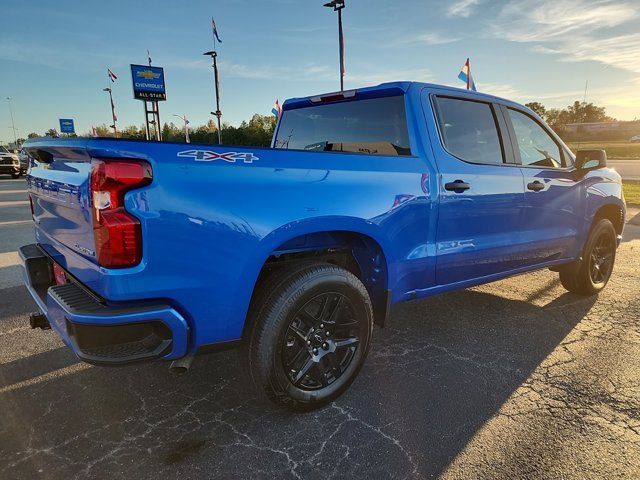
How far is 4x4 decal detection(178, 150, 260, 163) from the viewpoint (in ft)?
6.69

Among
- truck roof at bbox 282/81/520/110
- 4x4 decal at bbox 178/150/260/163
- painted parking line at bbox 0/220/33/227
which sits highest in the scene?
truck roof at bbox 282/81/520/110

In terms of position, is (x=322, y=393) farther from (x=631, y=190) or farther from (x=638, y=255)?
(x=631, y=190)

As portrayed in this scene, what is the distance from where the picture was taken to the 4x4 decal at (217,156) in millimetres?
2039

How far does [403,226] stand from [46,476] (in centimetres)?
230

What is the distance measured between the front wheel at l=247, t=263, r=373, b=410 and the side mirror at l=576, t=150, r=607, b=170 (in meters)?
2.77

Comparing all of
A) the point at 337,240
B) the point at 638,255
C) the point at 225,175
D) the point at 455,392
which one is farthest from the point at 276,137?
→ the point at 638,255

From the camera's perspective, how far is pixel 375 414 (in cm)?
264

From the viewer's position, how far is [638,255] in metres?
6.74

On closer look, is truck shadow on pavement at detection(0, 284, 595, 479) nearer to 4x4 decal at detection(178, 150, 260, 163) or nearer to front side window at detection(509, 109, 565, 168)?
4x4 decal at detection(178, 150, 260, 163)

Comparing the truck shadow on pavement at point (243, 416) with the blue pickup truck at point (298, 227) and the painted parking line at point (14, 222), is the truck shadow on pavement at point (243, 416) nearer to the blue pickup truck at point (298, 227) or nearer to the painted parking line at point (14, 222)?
the blue pickup truck at point (298, 227)

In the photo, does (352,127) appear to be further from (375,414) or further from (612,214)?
(612,214)

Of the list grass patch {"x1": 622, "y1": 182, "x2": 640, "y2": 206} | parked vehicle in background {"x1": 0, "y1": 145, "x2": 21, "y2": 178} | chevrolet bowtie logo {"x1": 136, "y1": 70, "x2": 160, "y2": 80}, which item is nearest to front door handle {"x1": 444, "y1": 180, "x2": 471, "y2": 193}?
grass patch {"x1": 622, "y1": 182, "x2": 640, "y2": 206}

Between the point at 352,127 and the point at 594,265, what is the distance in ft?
10.2

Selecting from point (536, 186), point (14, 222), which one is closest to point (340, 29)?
point (14, 222)
